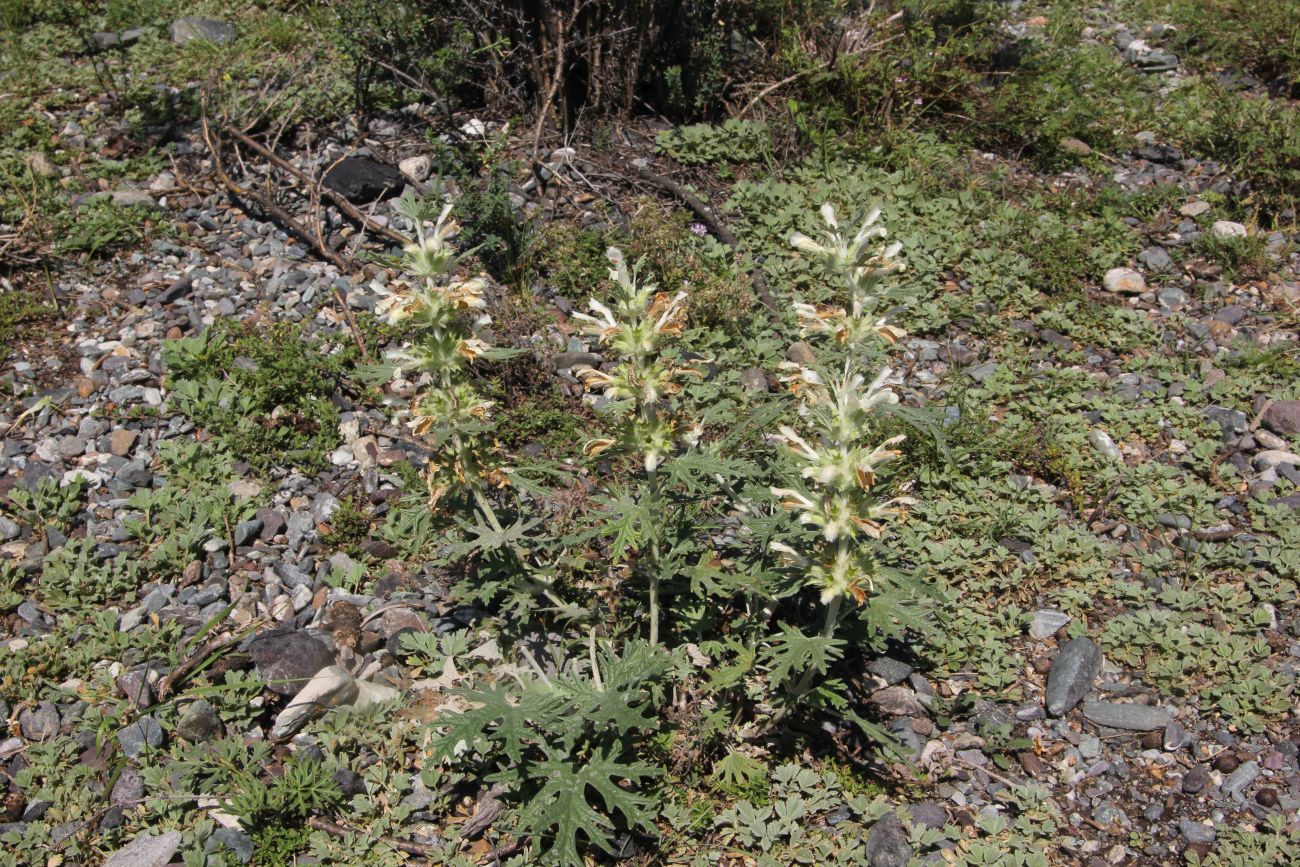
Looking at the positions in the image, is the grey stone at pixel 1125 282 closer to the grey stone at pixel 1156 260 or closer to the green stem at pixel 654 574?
the grey stone at pixel 1156 260

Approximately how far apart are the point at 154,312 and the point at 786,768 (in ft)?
12.1

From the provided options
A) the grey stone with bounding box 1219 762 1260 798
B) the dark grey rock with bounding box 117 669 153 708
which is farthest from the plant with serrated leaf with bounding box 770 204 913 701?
the dark grey rock with bounding box 117 669 153 708

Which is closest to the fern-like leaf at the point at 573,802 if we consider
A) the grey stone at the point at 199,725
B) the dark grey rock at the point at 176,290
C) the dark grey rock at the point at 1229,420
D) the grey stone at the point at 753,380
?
the grey stone at the point at 199,725

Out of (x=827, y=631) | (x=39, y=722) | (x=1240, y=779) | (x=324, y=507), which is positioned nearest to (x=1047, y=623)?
(x=1240, y=779)

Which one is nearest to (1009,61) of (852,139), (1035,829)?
(852,139)

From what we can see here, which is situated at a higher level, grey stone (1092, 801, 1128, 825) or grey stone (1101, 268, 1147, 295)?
grey stone (1101, 268, 1147, 295)

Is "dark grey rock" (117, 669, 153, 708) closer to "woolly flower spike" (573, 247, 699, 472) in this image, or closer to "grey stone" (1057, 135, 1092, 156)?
"woolly flower spike" (573, 247, 699, 472)

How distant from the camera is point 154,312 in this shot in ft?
15.9

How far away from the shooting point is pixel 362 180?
5500mm

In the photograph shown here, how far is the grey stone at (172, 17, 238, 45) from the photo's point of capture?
22.1ft

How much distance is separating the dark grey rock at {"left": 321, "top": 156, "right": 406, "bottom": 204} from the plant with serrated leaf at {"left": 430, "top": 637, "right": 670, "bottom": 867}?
11.0 feet

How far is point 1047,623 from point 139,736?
3.18m

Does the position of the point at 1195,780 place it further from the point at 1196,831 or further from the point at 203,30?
the point at 203,30

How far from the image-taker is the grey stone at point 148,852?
2924mm
